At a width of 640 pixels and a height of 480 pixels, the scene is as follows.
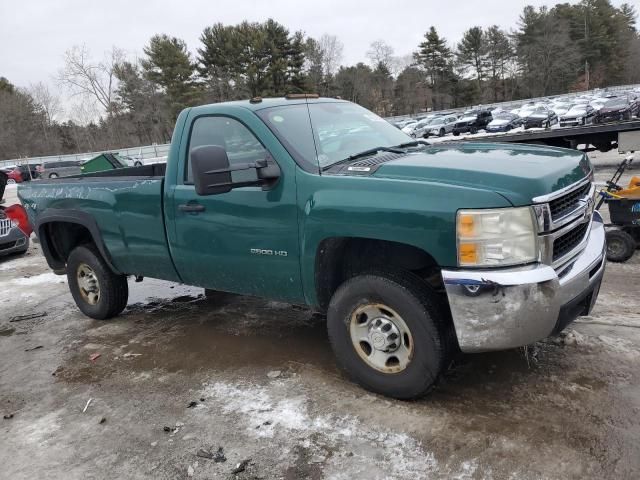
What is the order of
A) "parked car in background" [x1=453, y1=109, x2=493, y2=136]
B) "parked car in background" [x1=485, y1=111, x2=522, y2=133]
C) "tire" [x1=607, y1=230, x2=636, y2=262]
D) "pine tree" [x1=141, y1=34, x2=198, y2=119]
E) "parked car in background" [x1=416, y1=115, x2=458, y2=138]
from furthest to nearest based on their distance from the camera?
"pine tree" [x1=141, y1=34, x2=198, y2=119] < "parked car in background" [x1=416, y1=115, x2=458, y2=138] < "parked car in background" [x1=453, y1=109, x2=493, y2=136] < "parked car in background" [x1=485, y1=111, x2=522, y2=133] < "tire" [x1=607, y1=230, x2=636, y2=262]

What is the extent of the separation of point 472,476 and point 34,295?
6186 mm

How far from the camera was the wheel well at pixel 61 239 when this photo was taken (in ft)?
17.9

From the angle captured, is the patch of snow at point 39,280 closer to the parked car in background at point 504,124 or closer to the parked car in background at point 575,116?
the parked car in background at point 575,116

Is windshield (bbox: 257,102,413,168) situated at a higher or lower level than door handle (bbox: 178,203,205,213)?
higher

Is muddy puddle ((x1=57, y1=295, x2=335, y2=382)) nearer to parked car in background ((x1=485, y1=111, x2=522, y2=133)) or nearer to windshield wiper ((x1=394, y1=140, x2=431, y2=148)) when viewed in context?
windshield wiper ((x1=394, y1=140, x2=431, y2=148))

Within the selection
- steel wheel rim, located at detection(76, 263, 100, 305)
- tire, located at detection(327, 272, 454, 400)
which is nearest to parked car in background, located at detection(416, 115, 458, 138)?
steel wheel rim, located at detection(76, 263, 100, 305)

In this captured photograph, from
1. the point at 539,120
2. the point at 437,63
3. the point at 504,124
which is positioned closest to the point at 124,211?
the point at 539,120

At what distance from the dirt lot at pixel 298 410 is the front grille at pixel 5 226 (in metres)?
5.10

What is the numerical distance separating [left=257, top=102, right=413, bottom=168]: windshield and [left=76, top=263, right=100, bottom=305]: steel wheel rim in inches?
111

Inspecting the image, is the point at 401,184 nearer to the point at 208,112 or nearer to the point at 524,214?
the point at 524,214

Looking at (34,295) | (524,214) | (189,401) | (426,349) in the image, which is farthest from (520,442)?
(34,295)

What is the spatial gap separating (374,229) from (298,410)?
49.5 inches

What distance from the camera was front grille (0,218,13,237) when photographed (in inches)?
360

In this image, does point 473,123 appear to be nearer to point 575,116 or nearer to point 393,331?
point 575,116
